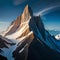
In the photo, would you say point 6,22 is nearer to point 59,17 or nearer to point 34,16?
point 34,16

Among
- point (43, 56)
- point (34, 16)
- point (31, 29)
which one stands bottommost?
point (43, 56)

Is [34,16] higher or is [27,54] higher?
[34,16]

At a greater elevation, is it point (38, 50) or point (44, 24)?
point (44, 24)

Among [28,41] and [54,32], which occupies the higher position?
[54,32]

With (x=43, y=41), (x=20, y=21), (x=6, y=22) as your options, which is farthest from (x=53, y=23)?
(x=6, y=22)

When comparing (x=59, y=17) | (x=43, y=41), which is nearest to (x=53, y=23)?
(x=59, y=17)

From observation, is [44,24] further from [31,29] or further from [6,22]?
[6,22]
